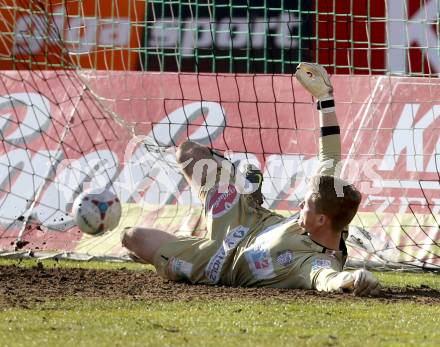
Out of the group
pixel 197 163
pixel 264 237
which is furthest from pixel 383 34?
pixel 264 237

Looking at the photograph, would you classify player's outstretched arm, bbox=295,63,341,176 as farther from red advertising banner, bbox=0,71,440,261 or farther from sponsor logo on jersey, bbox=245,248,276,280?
red advertising banner, bbox=0,71,440,261

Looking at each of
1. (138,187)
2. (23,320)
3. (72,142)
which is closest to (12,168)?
(72,142)

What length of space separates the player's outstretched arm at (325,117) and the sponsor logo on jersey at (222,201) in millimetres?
680

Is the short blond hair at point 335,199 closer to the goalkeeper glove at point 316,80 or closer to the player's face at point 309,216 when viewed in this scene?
the player's face at point 309,216

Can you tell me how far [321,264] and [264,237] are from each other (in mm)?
521

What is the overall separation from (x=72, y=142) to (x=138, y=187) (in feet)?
3.06

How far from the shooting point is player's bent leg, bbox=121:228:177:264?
778 centimetres

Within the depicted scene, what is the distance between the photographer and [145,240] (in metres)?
7.79

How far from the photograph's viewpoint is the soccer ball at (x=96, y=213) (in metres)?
7.74

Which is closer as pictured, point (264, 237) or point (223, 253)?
point (264, 237)

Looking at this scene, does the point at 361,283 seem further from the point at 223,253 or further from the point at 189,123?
the point at 189,123

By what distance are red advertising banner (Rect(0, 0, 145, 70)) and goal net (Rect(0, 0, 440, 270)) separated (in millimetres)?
24

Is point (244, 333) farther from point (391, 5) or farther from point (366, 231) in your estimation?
point (391, 5)

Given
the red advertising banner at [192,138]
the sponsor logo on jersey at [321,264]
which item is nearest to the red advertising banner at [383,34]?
the red advertising banner at [192,138]
